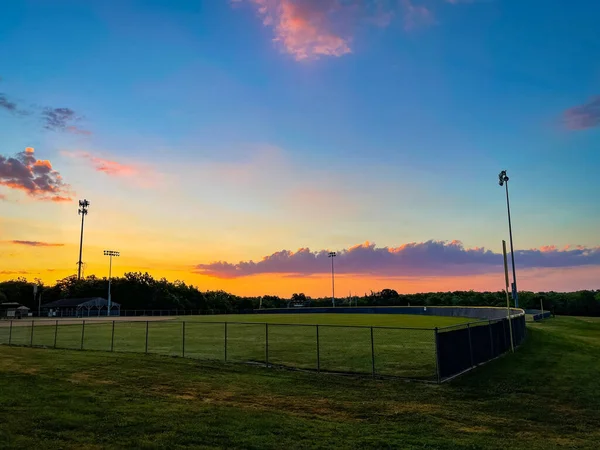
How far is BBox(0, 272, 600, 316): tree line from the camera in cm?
8919

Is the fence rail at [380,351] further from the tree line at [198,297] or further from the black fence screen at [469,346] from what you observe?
the tree line at [198,297]

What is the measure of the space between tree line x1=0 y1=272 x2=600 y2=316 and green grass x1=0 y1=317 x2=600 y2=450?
78.7 metres

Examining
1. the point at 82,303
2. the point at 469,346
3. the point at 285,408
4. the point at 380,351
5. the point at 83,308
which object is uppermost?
the point at 82,303

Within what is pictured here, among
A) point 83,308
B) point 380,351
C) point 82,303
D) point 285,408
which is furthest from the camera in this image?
point 83,308

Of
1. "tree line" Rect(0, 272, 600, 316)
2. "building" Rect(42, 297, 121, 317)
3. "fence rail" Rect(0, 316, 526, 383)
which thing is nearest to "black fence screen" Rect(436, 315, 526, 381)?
"fence rail" Rect(0, 316, 526, 383)

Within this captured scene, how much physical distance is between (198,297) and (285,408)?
130m

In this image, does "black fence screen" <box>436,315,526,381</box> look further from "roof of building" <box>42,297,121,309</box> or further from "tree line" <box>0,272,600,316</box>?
"roof of building" <box>42,297,121,309</box>

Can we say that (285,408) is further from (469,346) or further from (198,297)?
(198,297)

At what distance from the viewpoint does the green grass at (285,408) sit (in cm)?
960

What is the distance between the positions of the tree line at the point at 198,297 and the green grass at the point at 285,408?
78.7 m

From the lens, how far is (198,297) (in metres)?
138

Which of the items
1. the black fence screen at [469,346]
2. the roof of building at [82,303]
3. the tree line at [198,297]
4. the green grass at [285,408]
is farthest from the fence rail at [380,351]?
the roof of building at [82,303]

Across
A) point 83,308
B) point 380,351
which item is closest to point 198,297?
point 83,308

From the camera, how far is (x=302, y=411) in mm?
12031
